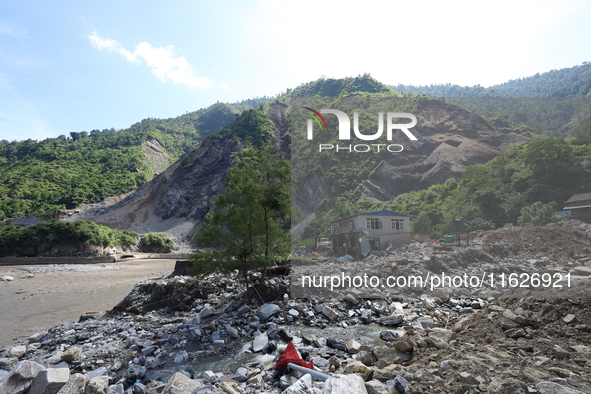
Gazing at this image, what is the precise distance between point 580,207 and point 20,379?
42.6 ft

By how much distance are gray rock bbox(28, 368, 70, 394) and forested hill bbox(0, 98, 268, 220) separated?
63.0m

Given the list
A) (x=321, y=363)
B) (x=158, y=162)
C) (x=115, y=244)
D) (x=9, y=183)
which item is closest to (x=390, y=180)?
(x=321, y=363)

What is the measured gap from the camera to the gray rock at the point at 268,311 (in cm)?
800

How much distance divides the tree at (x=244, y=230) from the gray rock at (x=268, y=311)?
1.54 metres

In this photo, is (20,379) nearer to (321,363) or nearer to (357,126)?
(321,363)

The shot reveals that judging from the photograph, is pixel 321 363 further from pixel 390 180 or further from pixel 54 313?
pixel 54 313

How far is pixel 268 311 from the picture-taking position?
8.17m

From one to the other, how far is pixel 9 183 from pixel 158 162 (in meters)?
36.1

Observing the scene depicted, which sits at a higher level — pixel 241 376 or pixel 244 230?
pixel 244 230

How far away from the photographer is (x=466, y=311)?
7.53 metres

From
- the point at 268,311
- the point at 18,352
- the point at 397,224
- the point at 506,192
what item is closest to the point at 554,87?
the point at 506,192

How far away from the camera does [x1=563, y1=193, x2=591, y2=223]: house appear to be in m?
7.53

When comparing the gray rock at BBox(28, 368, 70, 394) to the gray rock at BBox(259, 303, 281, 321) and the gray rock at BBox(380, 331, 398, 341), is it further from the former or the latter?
the gray rock at BBox(380, 331, 398, 341)

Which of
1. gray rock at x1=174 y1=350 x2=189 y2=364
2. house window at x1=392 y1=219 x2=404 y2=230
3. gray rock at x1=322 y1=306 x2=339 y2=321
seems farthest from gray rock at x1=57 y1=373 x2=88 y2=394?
house window at x1=392 y1=219 x2=404 y2=230
